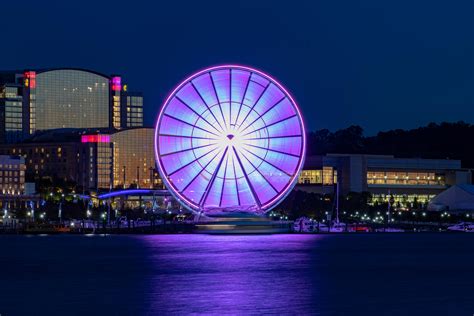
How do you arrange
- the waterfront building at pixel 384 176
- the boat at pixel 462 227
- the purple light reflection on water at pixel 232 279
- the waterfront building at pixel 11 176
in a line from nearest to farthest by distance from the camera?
1. the purple light reflection on water at pixel 232 279
2. the boat at pixel 462 227
3. the waterfront building at pixel 384 176
4. the waterfront building at pixel 11 176

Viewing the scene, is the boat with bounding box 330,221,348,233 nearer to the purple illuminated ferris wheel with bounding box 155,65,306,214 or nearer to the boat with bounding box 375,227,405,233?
the boat with bounding box 375,227,405,233

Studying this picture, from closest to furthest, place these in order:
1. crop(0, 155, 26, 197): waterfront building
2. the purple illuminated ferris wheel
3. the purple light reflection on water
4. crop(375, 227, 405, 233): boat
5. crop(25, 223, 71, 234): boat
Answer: the purple light reflection on water < the purple illuminated ferris wheel < crop(25, 223, 71, 234): boat < crop(375, 227, 405, 233): boat < crop(0, 155, 26, 197): waterfront building

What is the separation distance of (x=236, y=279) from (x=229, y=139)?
47860mm

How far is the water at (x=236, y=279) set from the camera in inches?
2014

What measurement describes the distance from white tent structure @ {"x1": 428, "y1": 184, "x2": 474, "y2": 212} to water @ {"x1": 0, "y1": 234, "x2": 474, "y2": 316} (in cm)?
6576

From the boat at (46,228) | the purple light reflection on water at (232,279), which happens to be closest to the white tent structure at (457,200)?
the boat at (46,228)

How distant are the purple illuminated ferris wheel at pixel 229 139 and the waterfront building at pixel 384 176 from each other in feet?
200

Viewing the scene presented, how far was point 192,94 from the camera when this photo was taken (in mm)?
109250

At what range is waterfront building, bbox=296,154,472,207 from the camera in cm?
17850

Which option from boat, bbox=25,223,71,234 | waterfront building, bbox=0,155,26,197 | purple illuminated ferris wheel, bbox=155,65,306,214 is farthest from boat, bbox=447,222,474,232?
waterfront building, bbox=0,155,26,197

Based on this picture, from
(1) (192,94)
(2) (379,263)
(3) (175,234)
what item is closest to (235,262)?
(2) (379,263)

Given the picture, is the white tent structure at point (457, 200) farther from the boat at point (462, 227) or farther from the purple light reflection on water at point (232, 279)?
the purple light reflection on water at point (232, 279)

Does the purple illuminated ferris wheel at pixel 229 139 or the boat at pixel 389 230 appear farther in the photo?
the boat at pixel 389 230

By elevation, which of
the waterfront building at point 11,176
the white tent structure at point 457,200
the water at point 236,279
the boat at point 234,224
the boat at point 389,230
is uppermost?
the waterfront building at point 11,176
